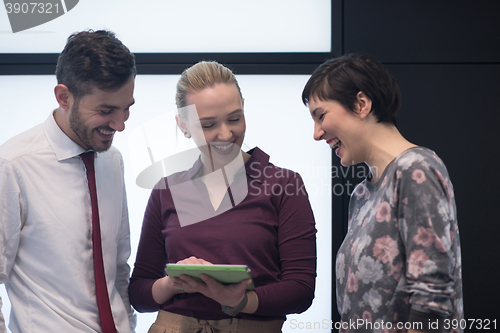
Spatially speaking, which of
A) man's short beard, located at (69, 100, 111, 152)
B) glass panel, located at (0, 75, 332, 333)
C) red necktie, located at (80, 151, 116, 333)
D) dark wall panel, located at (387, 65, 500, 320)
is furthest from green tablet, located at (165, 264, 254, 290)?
dark wall panel, located at (387, 65, 500, 320)

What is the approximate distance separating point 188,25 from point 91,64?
37.0 inches

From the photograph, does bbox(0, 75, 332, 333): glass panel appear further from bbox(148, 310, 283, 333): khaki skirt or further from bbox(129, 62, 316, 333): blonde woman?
bbox(148, 310, 283, 333): khaki skirt

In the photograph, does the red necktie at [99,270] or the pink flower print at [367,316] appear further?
the red necktie at [99,270]

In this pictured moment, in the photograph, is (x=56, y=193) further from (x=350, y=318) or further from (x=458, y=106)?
(x=458, y=106)

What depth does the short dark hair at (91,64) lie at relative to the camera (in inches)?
51.1

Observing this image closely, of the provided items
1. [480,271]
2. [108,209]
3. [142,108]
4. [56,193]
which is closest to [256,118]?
[142,108]

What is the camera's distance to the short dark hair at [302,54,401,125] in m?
1.21

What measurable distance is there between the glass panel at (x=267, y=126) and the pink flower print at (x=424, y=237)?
106cm

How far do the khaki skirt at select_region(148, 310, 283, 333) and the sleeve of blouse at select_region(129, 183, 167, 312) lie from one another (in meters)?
0.10

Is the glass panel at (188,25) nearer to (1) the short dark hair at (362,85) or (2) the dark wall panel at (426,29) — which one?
(2) the dark wall panel at (426,29)

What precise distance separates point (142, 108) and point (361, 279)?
4.64 ft

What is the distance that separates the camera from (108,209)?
4.70ft

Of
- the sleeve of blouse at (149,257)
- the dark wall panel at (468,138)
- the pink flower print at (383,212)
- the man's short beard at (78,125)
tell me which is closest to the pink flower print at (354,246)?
the pink flower print at (383,212)

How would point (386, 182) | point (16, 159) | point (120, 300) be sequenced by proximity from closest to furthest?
point (386, 182) → point (16, 159) → point (120, 300)
